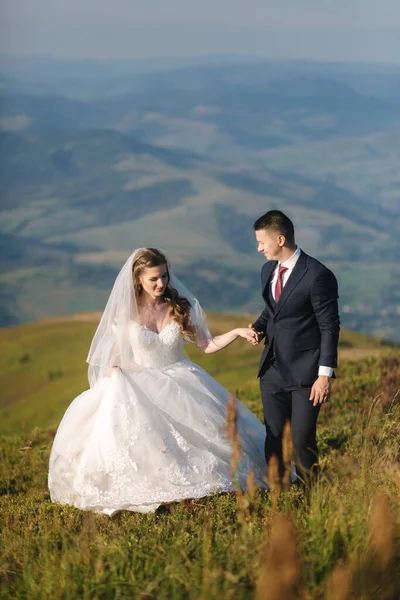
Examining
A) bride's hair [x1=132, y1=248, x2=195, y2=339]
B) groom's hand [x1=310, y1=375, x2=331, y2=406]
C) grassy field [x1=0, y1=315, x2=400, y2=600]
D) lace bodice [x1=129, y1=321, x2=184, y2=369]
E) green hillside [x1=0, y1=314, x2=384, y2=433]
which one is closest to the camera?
grassy field [x1=0, y1=315, x2=400, y2=600]

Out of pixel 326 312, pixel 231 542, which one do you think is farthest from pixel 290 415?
pixel 231 542

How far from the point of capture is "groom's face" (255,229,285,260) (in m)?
7.05

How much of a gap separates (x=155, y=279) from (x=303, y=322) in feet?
4.54

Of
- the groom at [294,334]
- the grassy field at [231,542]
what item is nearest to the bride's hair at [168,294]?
the groom at [294,334]

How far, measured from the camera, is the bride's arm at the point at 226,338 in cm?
763

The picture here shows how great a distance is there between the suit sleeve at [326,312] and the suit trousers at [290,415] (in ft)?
1.31

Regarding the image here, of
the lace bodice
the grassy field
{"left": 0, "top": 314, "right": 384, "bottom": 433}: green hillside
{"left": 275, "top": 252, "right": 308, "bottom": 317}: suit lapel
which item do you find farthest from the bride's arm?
{"left": 0, "top": 314, "right": 384, "bottom": 433}: green hillside

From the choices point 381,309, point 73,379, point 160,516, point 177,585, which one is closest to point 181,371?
point 160,516

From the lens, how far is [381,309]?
178750 mm

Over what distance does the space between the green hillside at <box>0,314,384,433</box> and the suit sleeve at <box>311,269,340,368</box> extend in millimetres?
7771

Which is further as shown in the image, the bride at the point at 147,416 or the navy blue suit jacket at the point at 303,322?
the bride at the point at 147,416

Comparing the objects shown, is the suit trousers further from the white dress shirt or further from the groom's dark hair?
the groom's dark hair

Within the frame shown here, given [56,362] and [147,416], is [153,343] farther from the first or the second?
[56,362]

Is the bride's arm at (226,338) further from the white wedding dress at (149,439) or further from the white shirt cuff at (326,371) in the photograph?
the white shirt cuff at (326,371)
